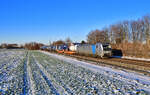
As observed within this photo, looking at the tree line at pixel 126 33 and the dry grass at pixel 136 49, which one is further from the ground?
the tree line at pixel 126 33

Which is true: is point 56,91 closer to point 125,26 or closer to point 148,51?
point 148,51

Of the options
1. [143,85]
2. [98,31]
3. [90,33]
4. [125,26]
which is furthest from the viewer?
[90,33]

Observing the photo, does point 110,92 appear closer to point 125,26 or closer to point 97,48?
point 97,48

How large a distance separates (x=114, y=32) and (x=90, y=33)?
77.3 ft

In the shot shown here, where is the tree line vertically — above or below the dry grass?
above

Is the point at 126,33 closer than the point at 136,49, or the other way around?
the point at 136,49

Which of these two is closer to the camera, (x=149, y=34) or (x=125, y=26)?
(x=149, y=34)

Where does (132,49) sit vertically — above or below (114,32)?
below

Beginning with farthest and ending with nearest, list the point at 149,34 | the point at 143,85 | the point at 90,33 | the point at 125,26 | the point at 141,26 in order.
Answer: the point at 90,33 → the point at 125,26 → the point at 141,26 → the point at 149,34 → the point at 143,85

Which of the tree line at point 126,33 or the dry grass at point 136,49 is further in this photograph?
the tree line at point 126,33

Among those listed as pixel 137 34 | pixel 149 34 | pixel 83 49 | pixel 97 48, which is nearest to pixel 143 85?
pixel 97 48

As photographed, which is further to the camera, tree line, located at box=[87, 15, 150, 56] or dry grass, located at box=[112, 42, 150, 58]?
tree line, located at box=[87, 15, 150, 56]

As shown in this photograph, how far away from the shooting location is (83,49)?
28.3 meters

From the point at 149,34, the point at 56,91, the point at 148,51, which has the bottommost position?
the point at 56,91
